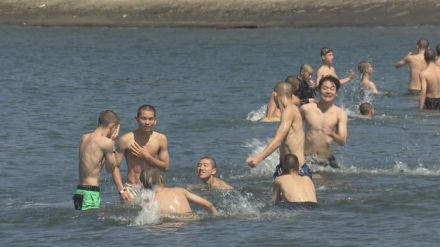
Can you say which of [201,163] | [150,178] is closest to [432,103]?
[201,163]

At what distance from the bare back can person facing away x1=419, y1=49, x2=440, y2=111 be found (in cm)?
1017

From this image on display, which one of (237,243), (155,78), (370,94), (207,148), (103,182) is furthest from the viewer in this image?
(155,78)

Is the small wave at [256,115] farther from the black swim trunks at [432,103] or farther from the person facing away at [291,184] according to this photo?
the person facing away at [291,184]

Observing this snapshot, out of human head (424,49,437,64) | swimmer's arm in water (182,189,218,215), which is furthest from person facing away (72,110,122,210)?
human head (424,49,437,64)

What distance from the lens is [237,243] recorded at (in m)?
15.3

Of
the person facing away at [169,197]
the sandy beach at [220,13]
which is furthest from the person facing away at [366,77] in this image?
the sandy beach at [220,13]

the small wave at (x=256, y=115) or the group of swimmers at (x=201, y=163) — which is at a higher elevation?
the small wave at (x=256, y=115)

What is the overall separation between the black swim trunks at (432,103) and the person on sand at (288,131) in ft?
34.0

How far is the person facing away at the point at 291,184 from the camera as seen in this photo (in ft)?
52.5

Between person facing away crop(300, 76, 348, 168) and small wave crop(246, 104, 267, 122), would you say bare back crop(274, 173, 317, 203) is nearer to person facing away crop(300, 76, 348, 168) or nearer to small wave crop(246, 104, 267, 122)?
person facing away crop(300, 76, 348, 168)

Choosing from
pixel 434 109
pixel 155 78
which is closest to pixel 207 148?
pixel 434 109

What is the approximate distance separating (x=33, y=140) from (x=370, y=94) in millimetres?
9364

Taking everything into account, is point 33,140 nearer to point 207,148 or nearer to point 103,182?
point 207,148

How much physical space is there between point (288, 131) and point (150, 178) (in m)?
2.43
